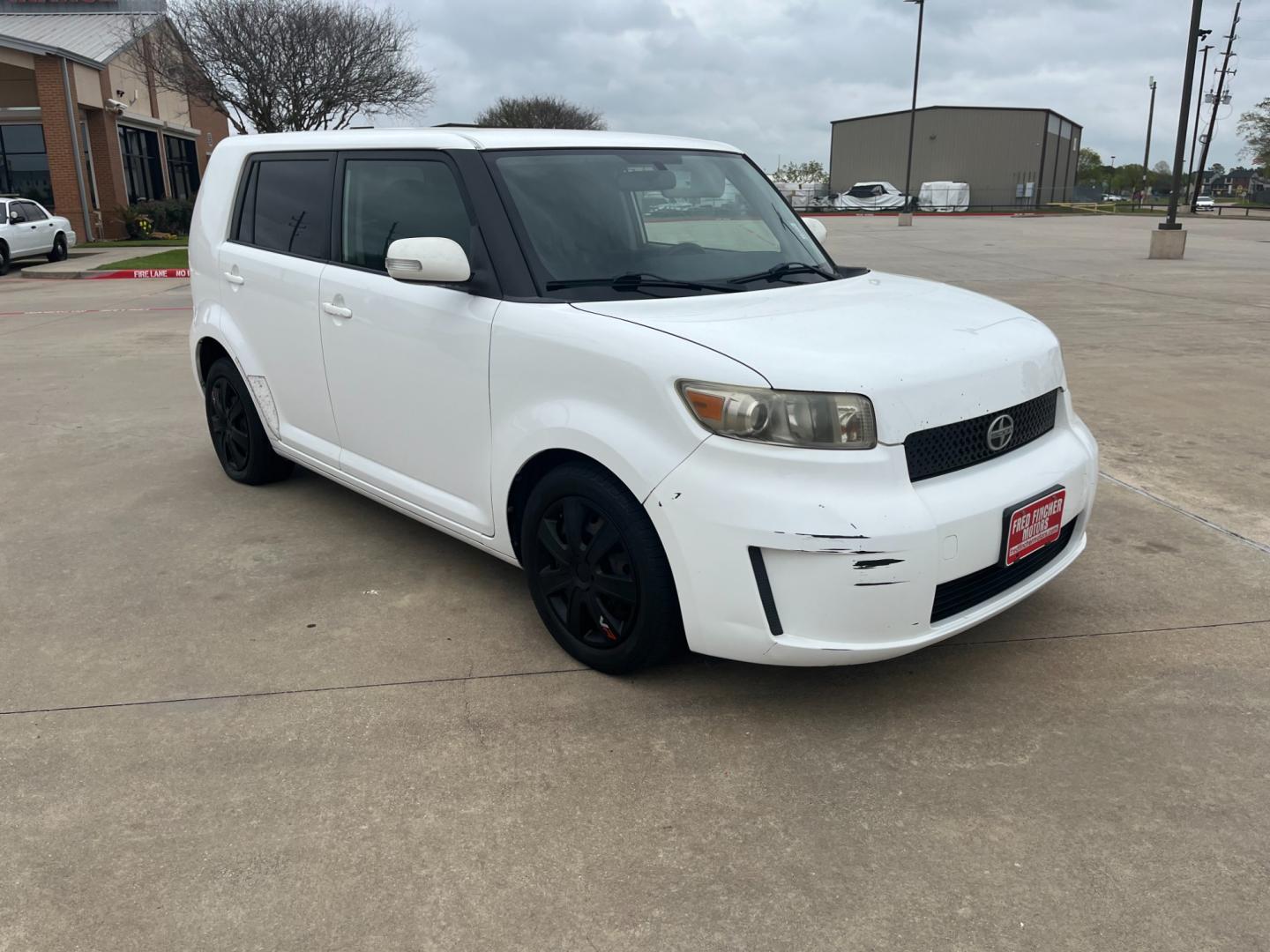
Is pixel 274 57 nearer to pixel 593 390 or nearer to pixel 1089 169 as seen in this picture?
pixel 593 390

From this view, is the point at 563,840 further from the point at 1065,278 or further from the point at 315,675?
the point at 1065,278

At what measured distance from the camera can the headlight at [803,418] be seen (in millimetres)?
2773

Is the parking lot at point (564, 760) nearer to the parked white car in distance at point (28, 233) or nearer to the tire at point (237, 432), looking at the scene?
the tire at point (237, 432)

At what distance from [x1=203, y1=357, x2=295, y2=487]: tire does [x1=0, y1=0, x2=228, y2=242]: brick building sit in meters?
27.8

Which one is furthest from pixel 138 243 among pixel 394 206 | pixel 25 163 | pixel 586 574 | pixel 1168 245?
pixel 586 574

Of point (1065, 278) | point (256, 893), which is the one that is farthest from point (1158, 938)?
point (1065, 278)

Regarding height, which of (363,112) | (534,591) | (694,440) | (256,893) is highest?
(363,112)

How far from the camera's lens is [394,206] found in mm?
3975

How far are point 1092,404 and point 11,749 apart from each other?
6.65 m

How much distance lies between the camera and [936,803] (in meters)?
2.70

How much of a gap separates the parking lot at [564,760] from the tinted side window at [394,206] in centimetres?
136

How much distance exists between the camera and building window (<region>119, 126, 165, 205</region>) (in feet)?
108

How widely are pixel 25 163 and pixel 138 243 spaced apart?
4.17 meters

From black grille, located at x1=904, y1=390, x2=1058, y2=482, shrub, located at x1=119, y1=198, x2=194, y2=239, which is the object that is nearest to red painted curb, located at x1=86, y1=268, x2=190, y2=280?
shrub, located at x1=119, y1=198, x2=194, y2=239
